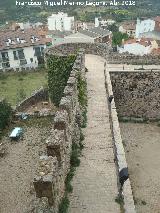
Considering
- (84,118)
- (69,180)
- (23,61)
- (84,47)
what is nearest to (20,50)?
(23,61)

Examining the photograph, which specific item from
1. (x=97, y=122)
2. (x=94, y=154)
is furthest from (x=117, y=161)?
(x=97, y=122)

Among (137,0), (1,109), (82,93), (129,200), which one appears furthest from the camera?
(137,0)

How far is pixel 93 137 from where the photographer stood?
1341 centimetres

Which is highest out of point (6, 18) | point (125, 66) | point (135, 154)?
point (125, 66)

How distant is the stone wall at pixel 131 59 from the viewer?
23016 mm

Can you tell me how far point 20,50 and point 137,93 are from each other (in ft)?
99.5

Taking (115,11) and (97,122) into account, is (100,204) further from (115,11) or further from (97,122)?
(115,11)

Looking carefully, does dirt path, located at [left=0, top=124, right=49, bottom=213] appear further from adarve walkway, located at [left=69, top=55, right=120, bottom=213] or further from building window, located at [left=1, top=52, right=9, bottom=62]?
building window, located at [left=1, top=52, right=9, bottom=62]

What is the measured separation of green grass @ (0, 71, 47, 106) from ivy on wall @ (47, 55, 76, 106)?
13.6 m

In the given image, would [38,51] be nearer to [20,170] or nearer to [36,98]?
[36,98]

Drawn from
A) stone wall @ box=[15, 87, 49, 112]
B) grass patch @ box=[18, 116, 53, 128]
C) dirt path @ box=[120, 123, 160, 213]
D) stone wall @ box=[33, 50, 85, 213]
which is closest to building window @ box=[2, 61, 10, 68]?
stone wall @ box=[15, 87, 49, 112]

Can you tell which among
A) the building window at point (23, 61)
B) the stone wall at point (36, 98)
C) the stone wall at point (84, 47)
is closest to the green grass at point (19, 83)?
the building window at point (23, 61)

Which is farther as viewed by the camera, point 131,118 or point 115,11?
point 115,11

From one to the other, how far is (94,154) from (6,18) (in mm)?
95803
